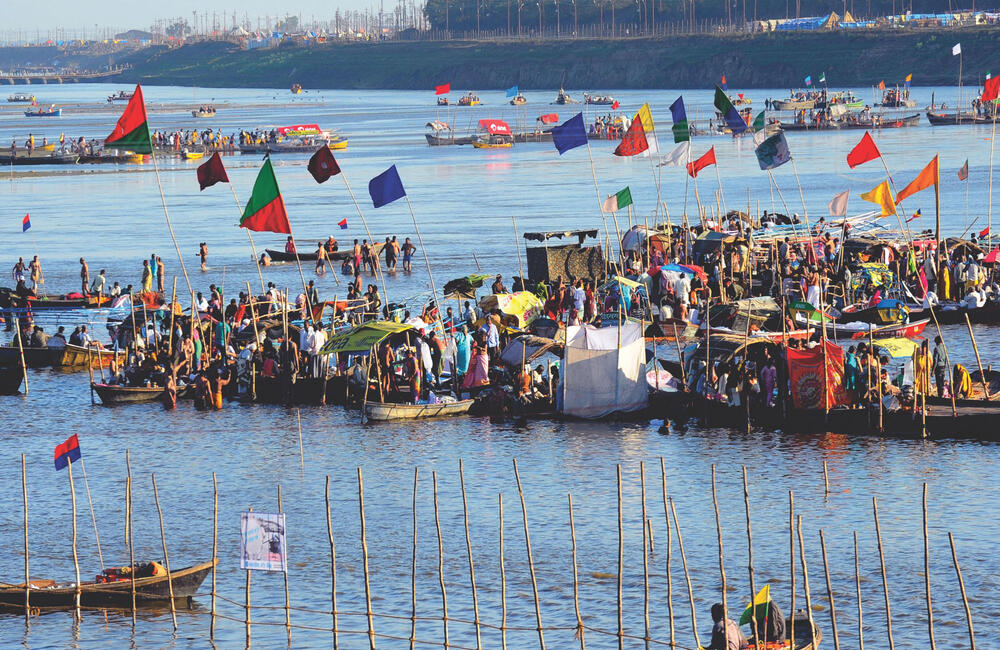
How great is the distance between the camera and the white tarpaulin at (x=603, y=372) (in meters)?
26.8

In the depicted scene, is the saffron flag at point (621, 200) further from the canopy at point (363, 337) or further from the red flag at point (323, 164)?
the canopy at point (363, 337)

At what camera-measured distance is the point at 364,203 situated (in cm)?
7781

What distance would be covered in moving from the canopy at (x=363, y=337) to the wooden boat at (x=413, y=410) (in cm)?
120

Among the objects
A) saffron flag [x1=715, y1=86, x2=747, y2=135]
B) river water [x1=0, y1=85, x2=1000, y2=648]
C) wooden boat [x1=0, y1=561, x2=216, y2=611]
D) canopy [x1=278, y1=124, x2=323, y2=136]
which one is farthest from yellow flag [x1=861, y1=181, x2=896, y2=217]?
canopy [x1=278, y1=124, x2=323, y2=136]

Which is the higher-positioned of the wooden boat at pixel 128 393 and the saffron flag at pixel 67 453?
the saffron flag at pixel 67 453

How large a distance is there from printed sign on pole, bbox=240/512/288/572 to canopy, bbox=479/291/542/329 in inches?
710

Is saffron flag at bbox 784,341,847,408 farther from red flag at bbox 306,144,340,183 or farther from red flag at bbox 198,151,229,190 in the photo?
red flag at bbox 198,151,229,190

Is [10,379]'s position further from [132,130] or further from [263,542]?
[263,542]

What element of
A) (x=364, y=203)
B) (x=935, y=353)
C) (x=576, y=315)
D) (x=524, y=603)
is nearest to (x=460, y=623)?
(x=524, y=603)

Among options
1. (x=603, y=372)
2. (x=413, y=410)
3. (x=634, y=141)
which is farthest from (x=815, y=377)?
(x=634, y=141)

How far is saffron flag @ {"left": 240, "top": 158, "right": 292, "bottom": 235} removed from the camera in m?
27.5

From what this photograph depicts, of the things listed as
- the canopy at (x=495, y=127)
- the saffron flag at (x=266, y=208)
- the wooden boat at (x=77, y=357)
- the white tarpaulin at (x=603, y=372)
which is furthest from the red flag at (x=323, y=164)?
the canopy at (x=495, y=127)

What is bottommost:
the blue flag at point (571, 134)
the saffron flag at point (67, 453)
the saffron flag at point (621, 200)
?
the saffron flag at point (67, 453)

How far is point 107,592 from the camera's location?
59.2 ft
